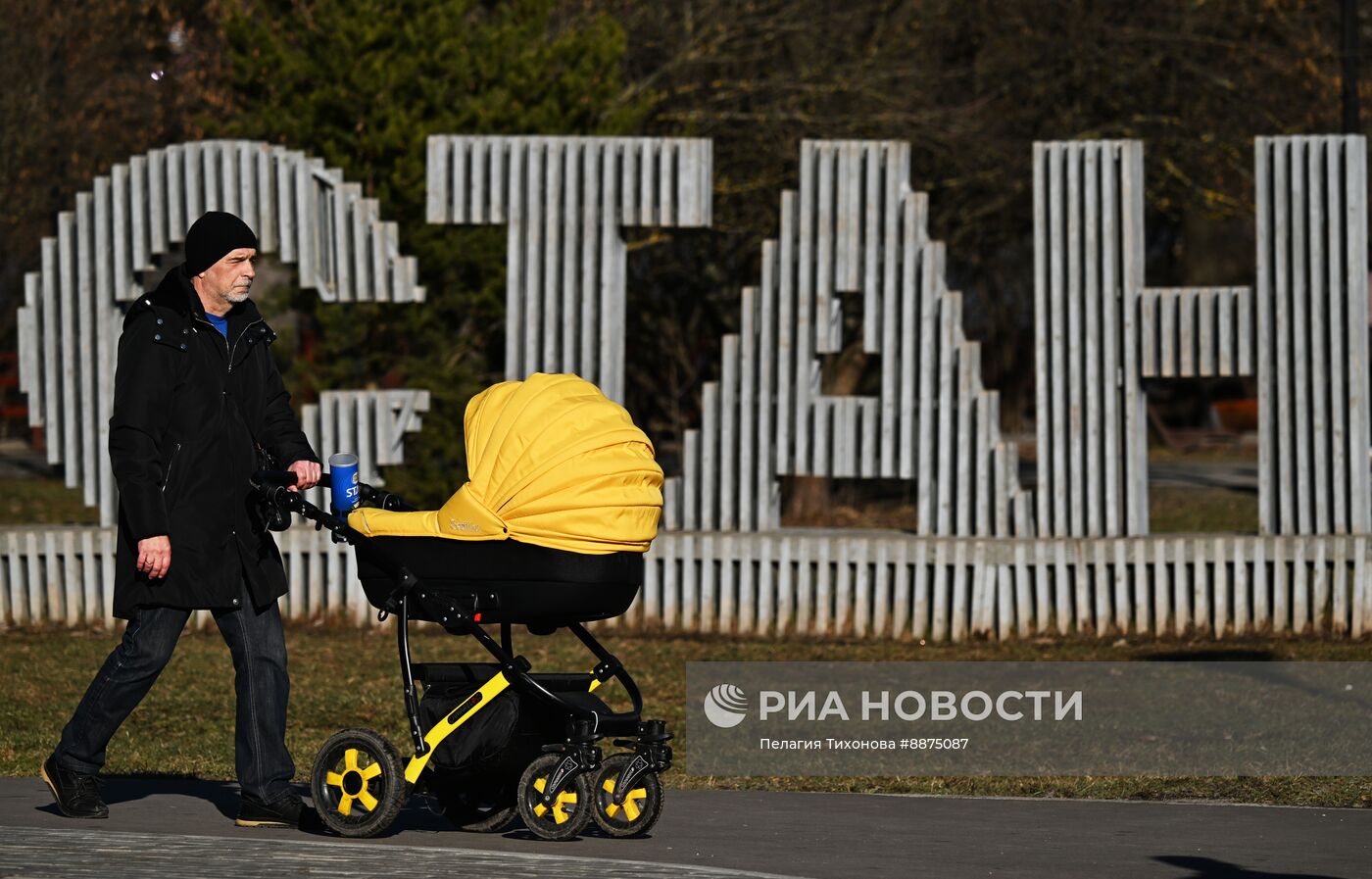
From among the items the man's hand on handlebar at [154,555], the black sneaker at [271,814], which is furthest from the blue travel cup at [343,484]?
the black sneaker at [271,814]

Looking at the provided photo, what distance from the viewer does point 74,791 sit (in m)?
6.91

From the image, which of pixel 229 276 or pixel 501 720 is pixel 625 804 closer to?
pixel 501 720

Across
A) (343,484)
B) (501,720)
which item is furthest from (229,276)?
(501,720)

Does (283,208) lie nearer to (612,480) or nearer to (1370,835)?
(612,480)

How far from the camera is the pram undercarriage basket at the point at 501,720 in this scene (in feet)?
21.9

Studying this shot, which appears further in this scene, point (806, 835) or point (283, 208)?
point (283, 208)

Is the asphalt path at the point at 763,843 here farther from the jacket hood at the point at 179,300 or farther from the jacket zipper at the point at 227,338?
the jacket hood at the point at 179,300

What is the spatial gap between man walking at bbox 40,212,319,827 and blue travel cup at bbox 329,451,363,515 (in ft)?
0.27

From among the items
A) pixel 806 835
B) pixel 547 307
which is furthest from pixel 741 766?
pixel 547 307

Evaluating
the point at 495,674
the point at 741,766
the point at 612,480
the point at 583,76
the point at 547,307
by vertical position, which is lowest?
the point at 741,766

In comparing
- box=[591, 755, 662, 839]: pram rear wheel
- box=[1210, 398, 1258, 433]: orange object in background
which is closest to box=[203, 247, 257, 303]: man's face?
box=[591, 755, 662, 839]: pram rear wheel

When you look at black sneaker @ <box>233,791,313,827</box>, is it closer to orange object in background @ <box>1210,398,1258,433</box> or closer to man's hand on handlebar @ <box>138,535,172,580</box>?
man's hand on handlebar @ <box>138,535,172,580</box>

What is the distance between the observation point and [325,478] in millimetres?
6918

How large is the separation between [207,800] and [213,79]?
1572cm
